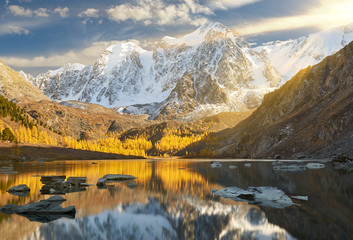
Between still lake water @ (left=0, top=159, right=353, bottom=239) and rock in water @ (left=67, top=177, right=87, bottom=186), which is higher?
rock in water @ (left=67, top=177, right=87, bottom=186)

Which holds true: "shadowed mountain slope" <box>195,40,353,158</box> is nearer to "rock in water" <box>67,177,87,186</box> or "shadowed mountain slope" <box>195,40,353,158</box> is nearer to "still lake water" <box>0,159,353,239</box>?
"still lake water" <box>0,159,353,239</box>

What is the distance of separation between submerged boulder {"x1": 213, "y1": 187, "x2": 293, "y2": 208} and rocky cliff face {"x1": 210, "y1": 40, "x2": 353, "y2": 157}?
62425 mm

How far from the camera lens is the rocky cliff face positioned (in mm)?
103938

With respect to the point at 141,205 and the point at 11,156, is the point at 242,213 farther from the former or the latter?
the point at 11,156

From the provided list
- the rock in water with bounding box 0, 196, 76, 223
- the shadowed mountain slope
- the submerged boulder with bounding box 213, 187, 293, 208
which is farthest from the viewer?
the shadowed mountain slope

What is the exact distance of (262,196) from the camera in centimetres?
2795

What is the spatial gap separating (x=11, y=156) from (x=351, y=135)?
457 feet

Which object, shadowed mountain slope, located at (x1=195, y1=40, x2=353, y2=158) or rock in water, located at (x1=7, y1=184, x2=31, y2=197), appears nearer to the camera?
rock in water, located at (x1=7, y1=184, x2=31, y2=197)

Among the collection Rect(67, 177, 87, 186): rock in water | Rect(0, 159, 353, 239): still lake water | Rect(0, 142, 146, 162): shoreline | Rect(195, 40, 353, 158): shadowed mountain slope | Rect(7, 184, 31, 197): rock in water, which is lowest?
Rect(0, 159, 353, 239): still lake water

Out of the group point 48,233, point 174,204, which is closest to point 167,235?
point 48,233

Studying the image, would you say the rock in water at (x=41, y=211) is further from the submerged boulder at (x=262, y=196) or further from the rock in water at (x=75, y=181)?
the rock in water at (x=75, y=181)

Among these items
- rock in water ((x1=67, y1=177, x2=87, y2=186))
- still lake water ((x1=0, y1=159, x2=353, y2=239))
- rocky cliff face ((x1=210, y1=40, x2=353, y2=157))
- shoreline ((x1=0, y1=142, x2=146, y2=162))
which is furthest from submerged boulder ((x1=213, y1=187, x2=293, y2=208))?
shoreline ((x1=0, y1=142, x2=146, y2=162))

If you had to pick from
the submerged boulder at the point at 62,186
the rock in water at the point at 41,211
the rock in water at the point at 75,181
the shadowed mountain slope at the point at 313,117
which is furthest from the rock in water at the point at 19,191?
the shadowed mountain slope at the point at 313,117

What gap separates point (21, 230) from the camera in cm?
1828
